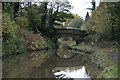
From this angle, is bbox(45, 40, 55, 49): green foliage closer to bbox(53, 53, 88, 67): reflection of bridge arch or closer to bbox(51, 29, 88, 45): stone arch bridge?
bbox(51, 29, 88, 45): stone arch bridge

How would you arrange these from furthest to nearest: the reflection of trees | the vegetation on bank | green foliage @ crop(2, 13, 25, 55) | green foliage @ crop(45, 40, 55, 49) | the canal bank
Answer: green foliage @ crop(45, 40, 55, 49) → the vegetation on bank → green foliage @ crop(2, 13, 25, 55) → the reflection of trees → the canal bank

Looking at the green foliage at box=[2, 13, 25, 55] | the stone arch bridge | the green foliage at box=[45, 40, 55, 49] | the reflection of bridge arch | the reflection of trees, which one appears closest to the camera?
the reflection of trees

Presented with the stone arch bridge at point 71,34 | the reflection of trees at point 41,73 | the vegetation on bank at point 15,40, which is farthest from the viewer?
the stone arch bridge at point 71,34

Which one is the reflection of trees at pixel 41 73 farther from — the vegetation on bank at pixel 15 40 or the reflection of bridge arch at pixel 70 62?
the vegetation on bank at pixel 15 40

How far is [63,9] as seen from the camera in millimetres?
30594

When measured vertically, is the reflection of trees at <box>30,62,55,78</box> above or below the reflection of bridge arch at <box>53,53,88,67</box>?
above

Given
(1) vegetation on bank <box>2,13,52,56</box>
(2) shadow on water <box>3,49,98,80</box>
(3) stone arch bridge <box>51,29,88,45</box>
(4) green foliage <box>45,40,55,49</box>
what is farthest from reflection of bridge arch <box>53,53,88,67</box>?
(3) stone arch bridge <box>51,29,88,45</box>

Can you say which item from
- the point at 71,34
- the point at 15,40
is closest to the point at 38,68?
the point at 15,40

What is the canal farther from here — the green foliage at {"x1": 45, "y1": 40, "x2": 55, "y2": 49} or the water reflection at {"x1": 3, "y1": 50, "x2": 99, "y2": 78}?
the green foliage at {"x1": 45, "y1": 40, "x2": 55, "y2": 49}

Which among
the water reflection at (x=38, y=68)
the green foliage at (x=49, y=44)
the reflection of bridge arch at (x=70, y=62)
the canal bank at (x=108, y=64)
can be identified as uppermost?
the canal bank at (x=108, y=64)

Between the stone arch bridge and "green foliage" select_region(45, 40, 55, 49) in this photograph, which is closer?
"green foliage" select_region(45, 40, 55, 49)

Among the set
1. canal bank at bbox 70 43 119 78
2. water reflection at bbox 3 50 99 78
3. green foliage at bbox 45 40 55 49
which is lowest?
green foliage at bbox 45 40 55 49

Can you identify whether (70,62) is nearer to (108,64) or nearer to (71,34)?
(108,64)

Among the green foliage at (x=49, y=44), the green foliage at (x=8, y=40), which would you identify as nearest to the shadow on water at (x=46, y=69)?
the green foliage at (x=8, y=40)
